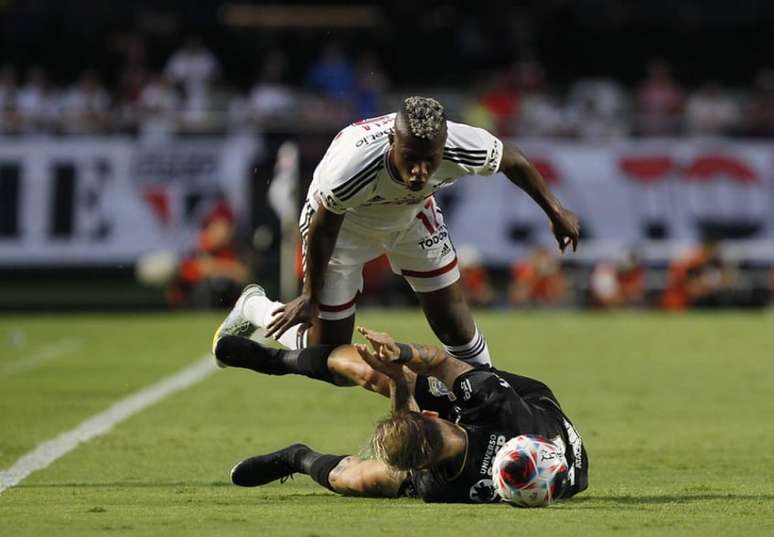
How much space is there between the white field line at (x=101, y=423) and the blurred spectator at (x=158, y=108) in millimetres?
7743

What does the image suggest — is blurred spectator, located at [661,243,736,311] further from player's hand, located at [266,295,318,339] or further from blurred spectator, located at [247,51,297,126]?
player's hand, located at [266,295,318,339]

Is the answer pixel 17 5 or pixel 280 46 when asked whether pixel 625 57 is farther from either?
pixel 17 5

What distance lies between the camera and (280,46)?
2650 cm

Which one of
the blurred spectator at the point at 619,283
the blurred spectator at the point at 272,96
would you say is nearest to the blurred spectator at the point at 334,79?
the blurred spectator at the point at 272,96

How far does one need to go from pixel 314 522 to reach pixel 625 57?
2193 centimetres

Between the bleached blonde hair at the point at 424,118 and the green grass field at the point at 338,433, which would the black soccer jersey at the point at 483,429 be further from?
the bleached blonde hair at the point at 424,118

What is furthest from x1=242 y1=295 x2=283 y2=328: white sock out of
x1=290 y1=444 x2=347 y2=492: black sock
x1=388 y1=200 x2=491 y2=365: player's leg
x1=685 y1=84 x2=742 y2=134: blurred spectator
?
x1=685 y1=84 x2=742 y2=134: blurred spectator

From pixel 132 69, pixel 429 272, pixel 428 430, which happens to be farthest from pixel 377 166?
pixel 132 69

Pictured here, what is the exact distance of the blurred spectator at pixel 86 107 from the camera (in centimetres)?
2256

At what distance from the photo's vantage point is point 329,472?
24.2 feet

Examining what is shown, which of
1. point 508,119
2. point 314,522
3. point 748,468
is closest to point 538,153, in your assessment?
point 508,119

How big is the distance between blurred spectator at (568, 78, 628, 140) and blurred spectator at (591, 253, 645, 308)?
6.55ft

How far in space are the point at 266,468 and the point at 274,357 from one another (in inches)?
26.6

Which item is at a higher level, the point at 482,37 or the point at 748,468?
the point at 482,37
